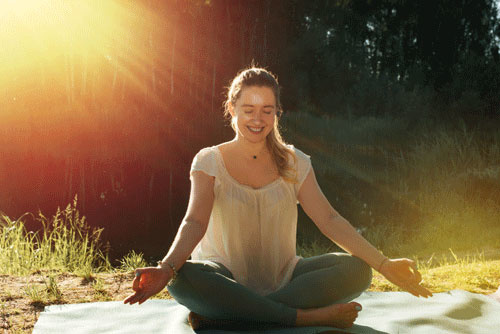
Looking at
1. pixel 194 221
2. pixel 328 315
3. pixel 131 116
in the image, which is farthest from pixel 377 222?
pixel 194 221

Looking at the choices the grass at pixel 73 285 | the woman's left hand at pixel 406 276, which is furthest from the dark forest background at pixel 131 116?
the woman's left hand at pixel 406 276

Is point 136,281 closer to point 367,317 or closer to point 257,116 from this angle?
point 257,116

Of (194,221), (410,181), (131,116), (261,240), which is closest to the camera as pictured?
(194,221)

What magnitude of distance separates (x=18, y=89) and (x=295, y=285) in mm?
6262

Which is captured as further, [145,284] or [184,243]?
[184,243]

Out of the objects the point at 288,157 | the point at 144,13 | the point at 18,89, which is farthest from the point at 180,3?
the point at 288,157

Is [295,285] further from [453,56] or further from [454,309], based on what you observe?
[453,56]

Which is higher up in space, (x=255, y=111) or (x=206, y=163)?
(x=255, y=111)

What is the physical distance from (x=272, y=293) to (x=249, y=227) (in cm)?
31

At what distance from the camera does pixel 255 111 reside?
251 cm

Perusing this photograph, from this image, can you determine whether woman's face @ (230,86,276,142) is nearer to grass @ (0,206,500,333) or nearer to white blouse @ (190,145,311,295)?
white blouse @ (190,145,311,295)

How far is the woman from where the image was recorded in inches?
89.4

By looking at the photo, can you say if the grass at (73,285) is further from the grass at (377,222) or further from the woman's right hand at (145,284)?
the woman's right hand at (145,284)

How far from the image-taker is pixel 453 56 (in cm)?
1098
